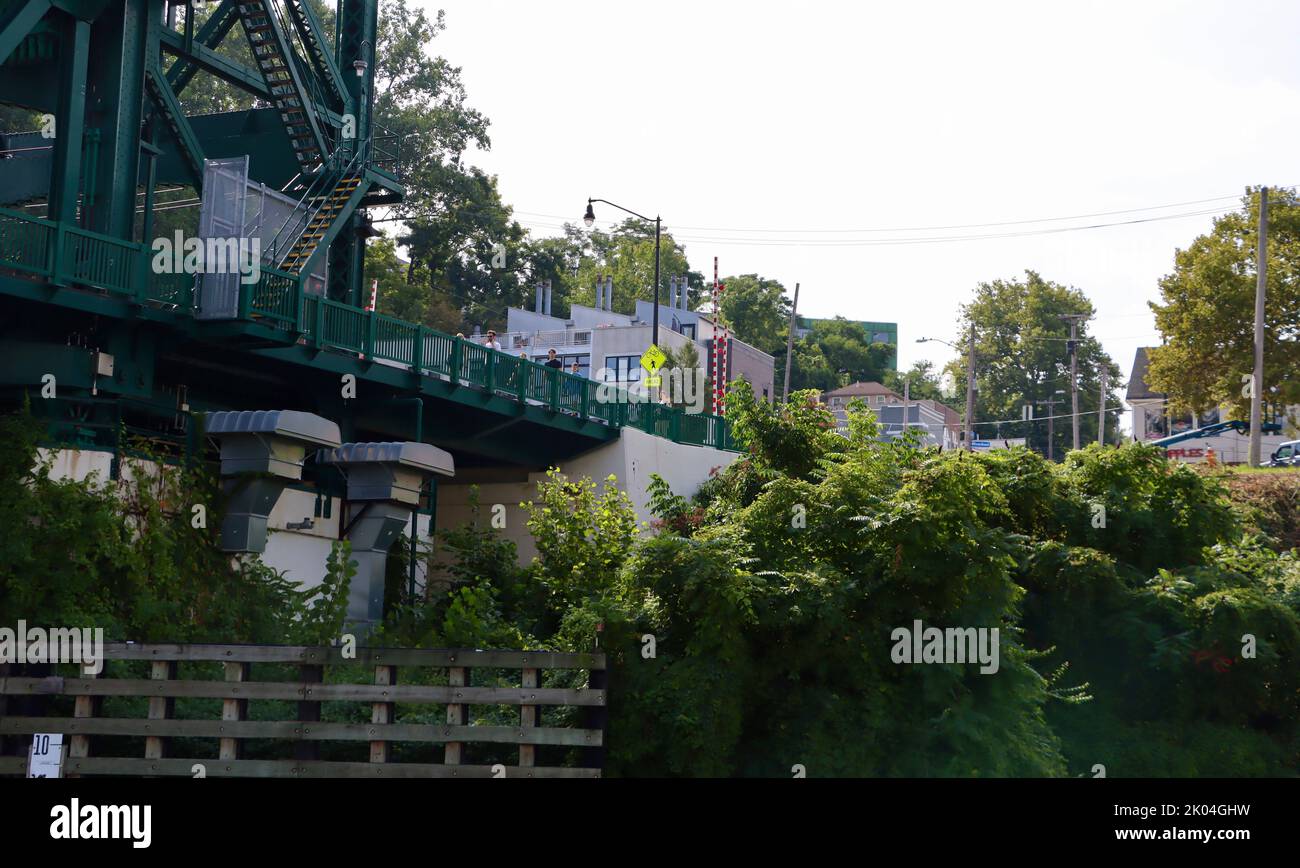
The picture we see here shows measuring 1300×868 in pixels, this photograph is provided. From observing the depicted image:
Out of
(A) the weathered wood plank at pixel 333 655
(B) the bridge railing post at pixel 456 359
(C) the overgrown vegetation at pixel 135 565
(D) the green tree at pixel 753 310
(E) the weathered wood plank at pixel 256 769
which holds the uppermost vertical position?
(D) the green tree at pixel 753 310

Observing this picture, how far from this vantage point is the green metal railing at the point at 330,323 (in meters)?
22.0

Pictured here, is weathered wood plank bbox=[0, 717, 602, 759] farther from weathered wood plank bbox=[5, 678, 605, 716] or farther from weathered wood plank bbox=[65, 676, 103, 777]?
weathered wood plank bbox=[5, 678, 605, 716]

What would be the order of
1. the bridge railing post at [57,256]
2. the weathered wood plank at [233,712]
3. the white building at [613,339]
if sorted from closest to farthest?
the weathered wood plank at [233,712] < the bridge railing post at [57,256] < the white building at [613,339]

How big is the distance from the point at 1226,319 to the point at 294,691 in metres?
45.8

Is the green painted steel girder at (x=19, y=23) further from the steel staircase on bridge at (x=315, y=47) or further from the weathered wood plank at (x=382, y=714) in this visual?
the weathered wood plank at (x=382, y=714)

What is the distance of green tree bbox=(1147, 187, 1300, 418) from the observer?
5209 centimetres

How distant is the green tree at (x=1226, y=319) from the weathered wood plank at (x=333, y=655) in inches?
1696

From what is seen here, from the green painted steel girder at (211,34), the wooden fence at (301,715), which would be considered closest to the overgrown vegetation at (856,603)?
the wooden fence at (301,715)

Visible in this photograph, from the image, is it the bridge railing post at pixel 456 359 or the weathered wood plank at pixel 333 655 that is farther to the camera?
the bridge railing post at pixel 456 359

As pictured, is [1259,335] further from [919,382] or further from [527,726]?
[919,382]

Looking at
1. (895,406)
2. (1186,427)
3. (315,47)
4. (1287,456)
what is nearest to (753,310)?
(895,406)

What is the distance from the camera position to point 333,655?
51.0ft
